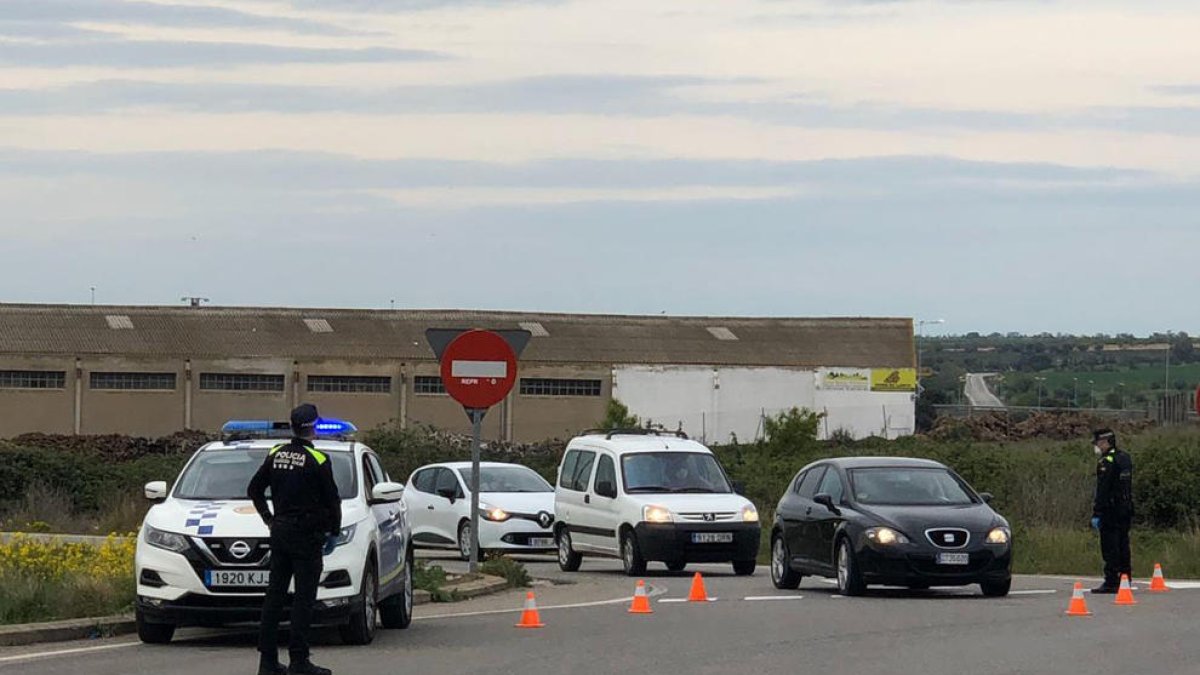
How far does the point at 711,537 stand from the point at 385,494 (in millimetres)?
10407

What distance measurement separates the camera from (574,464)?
2872 cm

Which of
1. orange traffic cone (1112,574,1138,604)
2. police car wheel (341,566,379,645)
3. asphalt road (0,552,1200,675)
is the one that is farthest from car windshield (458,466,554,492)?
police car wheel (341,566,379,645)

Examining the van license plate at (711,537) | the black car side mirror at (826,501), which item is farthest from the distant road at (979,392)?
the black car side mirror at (826,501)

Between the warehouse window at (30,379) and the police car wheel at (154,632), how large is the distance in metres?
61.7

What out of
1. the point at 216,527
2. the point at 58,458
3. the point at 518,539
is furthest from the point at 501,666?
the point at 58,458

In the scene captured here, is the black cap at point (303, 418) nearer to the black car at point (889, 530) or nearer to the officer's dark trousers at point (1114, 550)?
the black car at point (889, 530)

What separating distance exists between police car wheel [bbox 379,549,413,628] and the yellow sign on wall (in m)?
68.0

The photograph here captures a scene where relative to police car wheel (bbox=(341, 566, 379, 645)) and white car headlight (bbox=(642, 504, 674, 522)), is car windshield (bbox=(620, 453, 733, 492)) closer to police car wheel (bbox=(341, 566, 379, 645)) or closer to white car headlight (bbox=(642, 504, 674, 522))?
white car headlight (bbox=(642, 504, 674, 522))

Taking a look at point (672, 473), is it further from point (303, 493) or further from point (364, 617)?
point (303, 493)

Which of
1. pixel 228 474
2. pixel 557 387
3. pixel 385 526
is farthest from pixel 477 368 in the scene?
pixel 557 387

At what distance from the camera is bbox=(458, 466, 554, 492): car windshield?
105 ft

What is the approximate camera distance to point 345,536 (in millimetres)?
15602

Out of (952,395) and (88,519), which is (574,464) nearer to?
(88,519)

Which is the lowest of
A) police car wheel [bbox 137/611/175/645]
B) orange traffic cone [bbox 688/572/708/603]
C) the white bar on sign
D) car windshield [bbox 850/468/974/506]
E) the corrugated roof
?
orange traffic cone [bbox 688/572/708/603]
